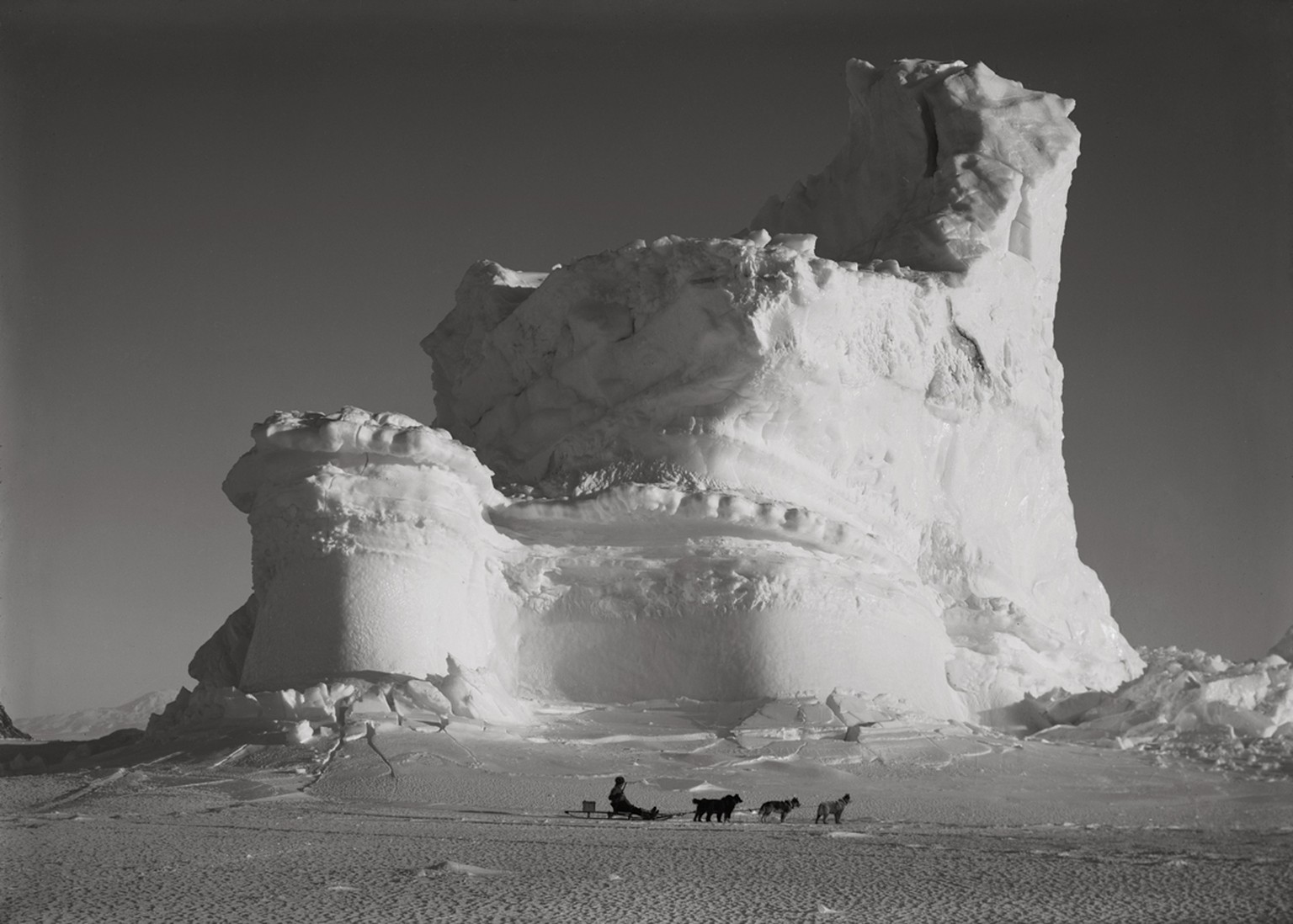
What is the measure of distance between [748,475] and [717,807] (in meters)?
9.29

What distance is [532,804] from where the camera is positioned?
37.5 ft

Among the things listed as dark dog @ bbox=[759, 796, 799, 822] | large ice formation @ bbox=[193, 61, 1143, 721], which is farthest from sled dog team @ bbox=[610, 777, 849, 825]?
large ice formation @ bbox=[193, 61, 1143, 721]

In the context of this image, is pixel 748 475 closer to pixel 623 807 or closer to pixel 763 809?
pixel 763 809

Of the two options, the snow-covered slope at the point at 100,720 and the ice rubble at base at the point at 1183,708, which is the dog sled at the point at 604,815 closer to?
the ice rubble at base at the point at 1183,708

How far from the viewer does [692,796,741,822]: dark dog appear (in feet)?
33.7

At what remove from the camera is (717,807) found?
10.4 m

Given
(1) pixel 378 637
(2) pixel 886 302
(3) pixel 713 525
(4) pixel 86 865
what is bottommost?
(4) pixel 86 865

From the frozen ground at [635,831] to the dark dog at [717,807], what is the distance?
0.49 ft

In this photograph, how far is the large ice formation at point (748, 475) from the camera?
54.4 ft

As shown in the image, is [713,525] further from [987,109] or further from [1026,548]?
[987,109]

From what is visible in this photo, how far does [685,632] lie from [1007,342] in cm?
903

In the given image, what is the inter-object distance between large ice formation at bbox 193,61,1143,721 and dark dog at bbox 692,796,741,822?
5981mm

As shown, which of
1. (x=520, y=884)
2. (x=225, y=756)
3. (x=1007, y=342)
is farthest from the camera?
(x=1007, y=342)

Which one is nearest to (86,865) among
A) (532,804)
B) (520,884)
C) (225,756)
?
(520,884)
